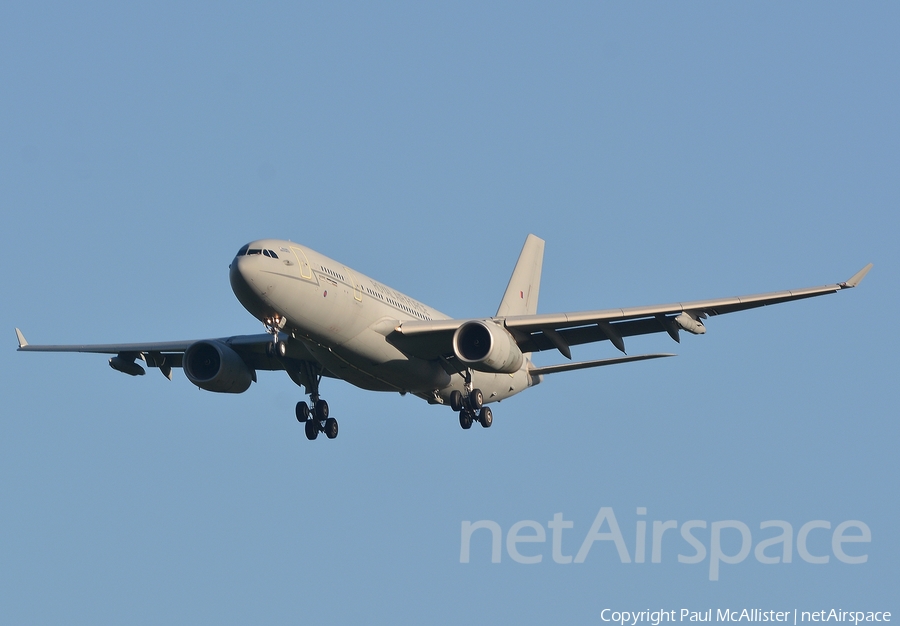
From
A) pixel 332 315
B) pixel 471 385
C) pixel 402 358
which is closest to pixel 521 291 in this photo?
pixel 471 385

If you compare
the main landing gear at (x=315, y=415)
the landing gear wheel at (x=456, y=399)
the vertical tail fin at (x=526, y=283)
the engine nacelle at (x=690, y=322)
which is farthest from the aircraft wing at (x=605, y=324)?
the vertical tail fin at (x=526, y=283)

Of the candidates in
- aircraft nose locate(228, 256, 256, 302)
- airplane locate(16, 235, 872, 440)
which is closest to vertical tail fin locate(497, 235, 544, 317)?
airplane locate(16, 235, 872, 440)

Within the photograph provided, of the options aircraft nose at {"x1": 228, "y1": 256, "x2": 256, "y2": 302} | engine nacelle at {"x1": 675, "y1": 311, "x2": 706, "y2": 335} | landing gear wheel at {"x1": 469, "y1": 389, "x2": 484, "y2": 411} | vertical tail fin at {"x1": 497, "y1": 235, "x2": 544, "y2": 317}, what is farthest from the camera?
vertical tail fin at {"x1": 497, "y1": 235, "x2": 544, "y2": 317}

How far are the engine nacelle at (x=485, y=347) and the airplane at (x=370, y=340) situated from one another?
0.14 ft

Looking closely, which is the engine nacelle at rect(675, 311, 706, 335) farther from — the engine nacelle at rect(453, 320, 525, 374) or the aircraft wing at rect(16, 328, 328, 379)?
the aircraft wing at rect(16, 328, 328, 379)

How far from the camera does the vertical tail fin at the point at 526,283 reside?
48594 mm

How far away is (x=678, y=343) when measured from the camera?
38812 mm

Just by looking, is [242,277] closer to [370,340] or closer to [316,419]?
[370,340]

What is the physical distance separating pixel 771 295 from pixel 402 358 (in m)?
10.9

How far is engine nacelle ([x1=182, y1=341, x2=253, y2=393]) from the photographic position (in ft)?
136

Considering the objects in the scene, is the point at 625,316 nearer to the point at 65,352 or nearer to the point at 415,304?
the point at 415,304

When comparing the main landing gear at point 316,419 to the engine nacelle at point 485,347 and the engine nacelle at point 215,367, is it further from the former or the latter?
the engine nacelle at point 485,347

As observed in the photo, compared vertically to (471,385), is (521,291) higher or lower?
higher

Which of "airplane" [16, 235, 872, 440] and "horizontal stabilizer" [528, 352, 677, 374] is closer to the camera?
"airplane" [16, 235, 872, 440]
